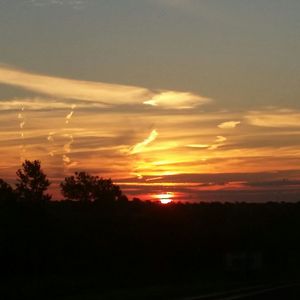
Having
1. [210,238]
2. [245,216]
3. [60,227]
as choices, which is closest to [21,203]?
[60,227]

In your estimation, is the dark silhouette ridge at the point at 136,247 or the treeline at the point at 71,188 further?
Answer: the treeline at the point at 71,188

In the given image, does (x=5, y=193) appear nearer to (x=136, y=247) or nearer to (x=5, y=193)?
(x=5, y=193)

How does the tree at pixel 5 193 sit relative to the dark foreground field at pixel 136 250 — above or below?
above

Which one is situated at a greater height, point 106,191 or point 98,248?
point 106,191

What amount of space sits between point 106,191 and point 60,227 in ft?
126

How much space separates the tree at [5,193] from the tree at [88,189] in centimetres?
1326

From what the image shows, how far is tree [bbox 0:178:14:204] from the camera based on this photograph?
78.6 meters

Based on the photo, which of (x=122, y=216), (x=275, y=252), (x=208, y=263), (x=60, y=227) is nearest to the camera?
(x=208, y=263)

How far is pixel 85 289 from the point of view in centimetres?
3216

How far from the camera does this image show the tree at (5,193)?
78.6 meters

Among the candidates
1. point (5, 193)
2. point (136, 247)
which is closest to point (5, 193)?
point (5, 193)

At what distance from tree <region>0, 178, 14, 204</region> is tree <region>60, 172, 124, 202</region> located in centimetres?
1326

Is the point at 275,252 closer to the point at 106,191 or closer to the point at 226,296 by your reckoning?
the point at 106,191

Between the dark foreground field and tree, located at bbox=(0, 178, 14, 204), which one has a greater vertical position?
tree, located at bbox=(0, 178, 14, 204)
